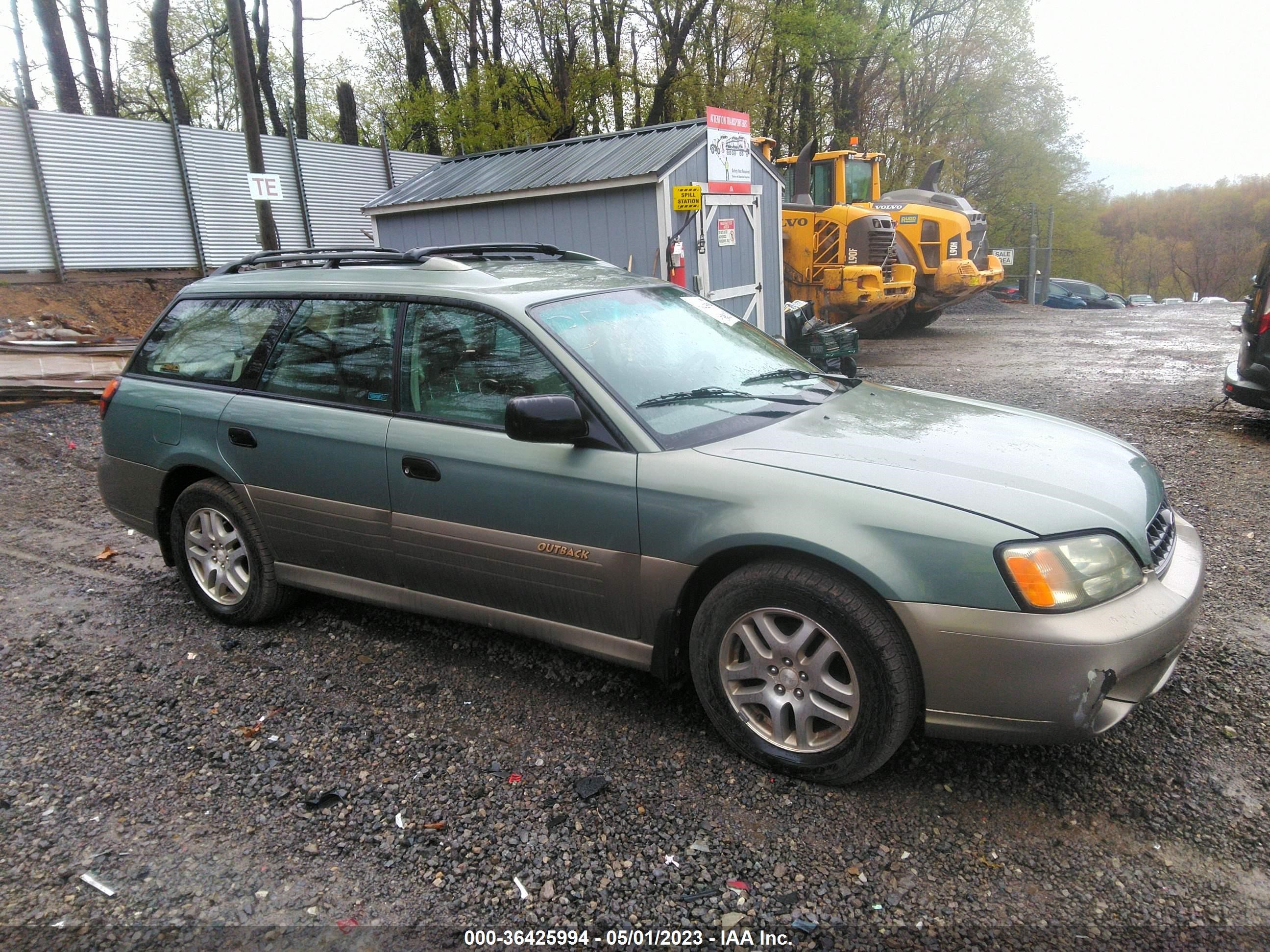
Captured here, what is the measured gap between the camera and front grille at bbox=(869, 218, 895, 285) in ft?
47.7

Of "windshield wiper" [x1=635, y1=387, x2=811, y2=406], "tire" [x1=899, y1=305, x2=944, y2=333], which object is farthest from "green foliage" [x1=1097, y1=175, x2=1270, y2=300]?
"windshield wiper" [x1=635, y1=387, x2=811, y2=406]

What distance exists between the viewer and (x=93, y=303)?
13820 mm

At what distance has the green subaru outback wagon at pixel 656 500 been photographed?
8.14 ft

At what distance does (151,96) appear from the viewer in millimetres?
31531

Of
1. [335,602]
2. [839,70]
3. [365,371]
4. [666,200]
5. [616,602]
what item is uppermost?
[839,70]

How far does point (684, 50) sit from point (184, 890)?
27.4 m

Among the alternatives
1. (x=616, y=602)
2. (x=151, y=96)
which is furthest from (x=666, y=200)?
(x=151, y=96)

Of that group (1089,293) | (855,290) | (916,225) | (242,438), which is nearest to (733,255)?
(855,290)

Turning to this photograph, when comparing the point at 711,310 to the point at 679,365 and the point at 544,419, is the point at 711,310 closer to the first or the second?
the point at 679,365

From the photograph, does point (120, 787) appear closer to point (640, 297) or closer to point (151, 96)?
point (640, 297)

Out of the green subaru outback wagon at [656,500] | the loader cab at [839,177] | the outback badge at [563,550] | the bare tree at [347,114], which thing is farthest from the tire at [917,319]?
the outback badge at [563,550]

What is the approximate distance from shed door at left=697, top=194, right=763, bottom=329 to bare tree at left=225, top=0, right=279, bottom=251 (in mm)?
5755

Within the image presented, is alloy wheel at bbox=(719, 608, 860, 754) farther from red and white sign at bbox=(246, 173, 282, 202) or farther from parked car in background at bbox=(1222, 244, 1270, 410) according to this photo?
red and white sign at bbox=(246, 173, 282, 202)

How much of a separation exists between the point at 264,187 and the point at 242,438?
862cm
